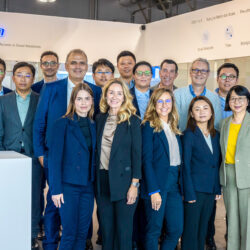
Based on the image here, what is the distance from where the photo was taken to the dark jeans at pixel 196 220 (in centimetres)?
321

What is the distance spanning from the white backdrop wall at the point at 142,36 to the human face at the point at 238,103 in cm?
289

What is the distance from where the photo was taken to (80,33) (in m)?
7.85

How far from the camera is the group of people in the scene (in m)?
2.88

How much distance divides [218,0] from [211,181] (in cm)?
698

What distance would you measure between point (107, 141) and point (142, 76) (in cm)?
105

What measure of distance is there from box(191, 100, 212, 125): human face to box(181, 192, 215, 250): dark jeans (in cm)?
65

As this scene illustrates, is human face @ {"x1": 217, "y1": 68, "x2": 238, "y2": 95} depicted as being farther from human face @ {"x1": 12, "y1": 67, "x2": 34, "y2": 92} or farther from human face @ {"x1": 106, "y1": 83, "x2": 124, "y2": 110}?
human face @ {"x1": 12, "y1": 67, "x2": 34, "y2": 92}

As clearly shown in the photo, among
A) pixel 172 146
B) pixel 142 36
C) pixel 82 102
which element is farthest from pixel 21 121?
pixel 142 36

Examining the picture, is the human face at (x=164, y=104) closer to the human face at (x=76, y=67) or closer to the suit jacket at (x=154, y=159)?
the suit jacket at (x=154, y=159)

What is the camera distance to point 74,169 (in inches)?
113

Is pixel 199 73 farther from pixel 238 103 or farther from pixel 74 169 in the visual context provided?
pixel 74 169

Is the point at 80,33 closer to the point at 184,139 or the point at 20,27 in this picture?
the point at 20,27

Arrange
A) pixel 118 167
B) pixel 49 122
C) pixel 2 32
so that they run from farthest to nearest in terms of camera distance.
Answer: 1. pixel 2 32
2. pixel 49 122
3. pixel 118 167

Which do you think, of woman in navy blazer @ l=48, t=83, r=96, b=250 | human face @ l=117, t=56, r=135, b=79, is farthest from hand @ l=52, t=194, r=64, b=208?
human face @ l=117, t=56, r=135, b=79
